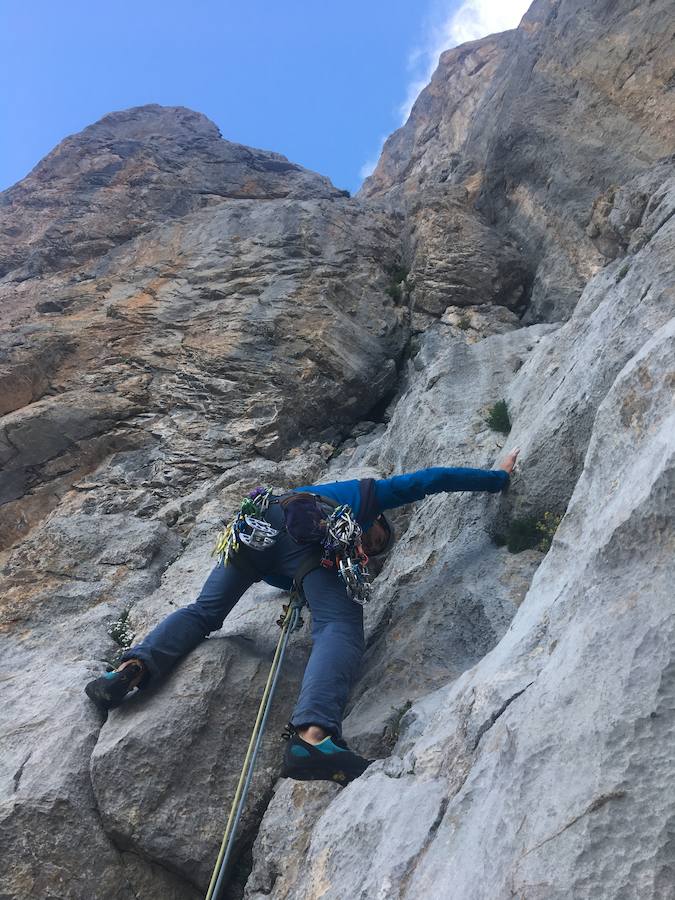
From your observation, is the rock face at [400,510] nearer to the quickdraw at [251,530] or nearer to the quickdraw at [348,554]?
the quickdraw at [348,554]

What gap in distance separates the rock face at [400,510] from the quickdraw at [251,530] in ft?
2.80

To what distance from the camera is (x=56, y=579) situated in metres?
8.59

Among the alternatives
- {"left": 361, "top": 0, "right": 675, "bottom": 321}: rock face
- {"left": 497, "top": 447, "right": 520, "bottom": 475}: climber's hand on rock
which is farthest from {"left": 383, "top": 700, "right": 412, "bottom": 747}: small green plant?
{"left": 361, "top": 0, "right": 675, "bottom": 321}: rock face

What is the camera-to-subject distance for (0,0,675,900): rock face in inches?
123

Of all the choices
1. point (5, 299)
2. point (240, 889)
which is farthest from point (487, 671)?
point (5, 299)

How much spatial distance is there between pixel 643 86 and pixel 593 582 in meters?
14.0

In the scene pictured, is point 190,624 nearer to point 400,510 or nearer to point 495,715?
point 495,715

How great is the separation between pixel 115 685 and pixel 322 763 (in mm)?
2029

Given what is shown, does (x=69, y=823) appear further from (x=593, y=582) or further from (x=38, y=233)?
(x=38, y=233)

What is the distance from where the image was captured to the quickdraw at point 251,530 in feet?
20.0

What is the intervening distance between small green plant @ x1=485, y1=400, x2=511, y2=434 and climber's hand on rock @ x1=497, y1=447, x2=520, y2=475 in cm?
142

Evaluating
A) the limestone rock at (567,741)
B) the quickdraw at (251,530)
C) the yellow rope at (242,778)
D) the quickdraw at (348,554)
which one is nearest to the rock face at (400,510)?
the limestone rock at (567,741)

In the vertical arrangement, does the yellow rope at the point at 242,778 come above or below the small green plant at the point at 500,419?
below

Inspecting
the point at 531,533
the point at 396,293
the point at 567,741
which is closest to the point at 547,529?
the point at 531,533
